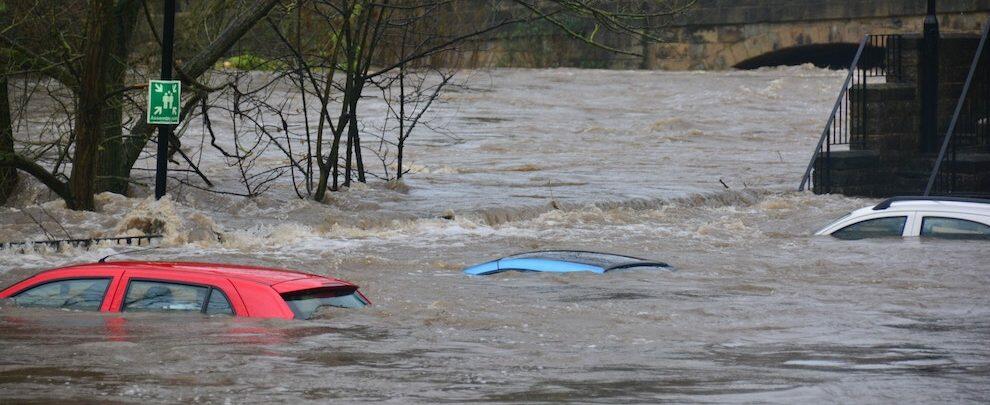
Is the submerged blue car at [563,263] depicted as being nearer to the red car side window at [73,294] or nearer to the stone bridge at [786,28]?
the red car side window at [73,294]

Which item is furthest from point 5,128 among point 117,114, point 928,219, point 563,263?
point 928,219

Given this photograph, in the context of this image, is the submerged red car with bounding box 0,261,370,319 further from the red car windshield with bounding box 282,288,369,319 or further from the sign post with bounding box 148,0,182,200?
the sign post with bounding box 148,0,182,200

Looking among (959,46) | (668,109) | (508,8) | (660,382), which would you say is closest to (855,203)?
(959,46)

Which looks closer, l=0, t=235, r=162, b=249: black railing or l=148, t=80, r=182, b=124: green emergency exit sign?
l=0, t=235, r=162, b=249: black railing

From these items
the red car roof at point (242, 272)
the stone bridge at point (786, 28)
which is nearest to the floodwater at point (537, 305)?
the red car roof at point (242, 272)

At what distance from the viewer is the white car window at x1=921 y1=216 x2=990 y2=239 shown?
13.7 metres

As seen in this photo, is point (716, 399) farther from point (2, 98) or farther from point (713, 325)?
point (2, 98)

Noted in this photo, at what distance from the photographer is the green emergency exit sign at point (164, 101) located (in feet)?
52.6

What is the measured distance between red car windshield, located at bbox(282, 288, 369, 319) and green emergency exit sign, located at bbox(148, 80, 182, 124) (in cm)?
697

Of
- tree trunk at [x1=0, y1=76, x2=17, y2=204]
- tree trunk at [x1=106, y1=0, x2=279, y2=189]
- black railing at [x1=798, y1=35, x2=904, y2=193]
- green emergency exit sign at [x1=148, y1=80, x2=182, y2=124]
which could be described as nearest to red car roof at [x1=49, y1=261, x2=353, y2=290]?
green emergency exit sign at [x1=148, y1=80, x2=182, y2=124]

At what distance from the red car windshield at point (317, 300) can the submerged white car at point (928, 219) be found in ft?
20.7

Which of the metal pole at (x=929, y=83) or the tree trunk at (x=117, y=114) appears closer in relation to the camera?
the tree trunk at (x=117, y=114)

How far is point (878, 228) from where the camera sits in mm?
14148

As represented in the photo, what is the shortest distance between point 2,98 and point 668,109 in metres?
23.0
